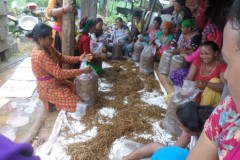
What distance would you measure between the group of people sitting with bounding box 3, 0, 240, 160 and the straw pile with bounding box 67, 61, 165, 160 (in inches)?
16.9

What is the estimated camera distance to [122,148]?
106 inches

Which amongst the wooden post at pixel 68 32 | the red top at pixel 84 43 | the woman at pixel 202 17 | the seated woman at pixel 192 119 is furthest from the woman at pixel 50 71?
the woman at pixel 202 17

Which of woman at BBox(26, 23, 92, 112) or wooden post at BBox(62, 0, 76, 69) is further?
wooden post at BBox(62, 0, 76, 69)

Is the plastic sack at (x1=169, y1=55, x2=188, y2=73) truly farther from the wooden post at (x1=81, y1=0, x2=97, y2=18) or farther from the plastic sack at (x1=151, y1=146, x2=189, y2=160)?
the wooden post at (x1=81, y1=0, x2=97, y2=18)

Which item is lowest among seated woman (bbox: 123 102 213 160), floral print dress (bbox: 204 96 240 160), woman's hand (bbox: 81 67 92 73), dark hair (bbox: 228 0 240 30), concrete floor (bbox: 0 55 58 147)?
concrete floor (bbox: 0 55 58 147)

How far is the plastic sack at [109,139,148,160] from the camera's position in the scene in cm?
263

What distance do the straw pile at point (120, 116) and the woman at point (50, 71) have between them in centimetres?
40

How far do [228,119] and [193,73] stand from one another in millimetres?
2365

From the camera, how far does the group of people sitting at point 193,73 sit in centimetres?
92

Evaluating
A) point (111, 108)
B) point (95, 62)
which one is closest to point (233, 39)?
point (111, 108)

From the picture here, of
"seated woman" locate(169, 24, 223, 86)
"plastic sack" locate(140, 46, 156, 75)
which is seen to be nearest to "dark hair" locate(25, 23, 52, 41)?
"seated woman" locate(169, 24, 223, 86)

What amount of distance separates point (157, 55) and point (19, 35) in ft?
20.2

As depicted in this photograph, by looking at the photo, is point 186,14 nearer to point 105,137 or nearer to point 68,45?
point 68,45

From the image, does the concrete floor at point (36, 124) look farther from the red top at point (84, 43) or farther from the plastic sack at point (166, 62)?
the plastic sack at point (166, 62)
